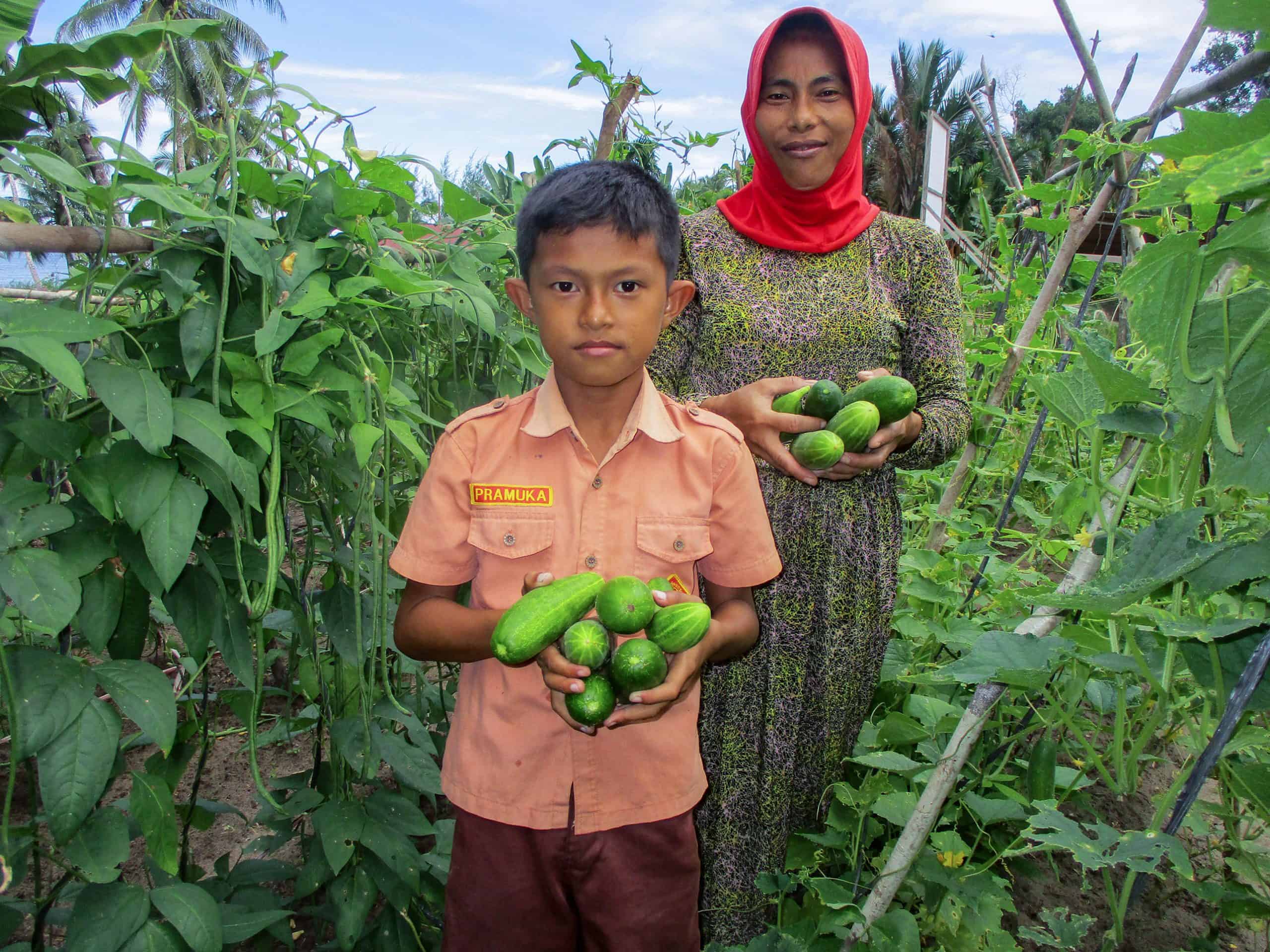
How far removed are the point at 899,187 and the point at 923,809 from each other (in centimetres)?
3094

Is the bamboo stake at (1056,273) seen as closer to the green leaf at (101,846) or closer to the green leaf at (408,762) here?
the green leaf at (408,762)

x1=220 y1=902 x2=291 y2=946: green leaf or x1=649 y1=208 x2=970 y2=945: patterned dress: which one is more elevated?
x1=649 y1=208 x2=970 y2=945: patterned dress

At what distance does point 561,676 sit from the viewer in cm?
133

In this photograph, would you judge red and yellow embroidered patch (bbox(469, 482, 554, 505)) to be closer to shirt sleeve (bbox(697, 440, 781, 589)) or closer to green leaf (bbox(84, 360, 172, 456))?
shirt sleeve (bbox(697, 440, 781, 589))

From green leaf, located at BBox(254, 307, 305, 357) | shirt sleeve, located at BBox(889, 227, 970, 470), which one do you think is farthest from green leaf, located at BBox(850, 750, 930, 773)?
green leaf, located at BBox(254, 307, 305, 357)

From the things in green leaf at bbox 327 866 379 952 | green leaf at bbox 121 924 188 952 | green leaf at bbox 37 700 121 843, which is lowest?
green leaf at bbox 327 866 379 952

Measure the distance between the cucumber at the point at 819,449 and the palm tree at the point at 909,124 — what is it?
27.2m

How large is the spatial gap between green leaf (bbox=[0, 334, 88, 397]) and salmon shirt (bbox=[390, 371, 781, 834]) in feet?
1.92

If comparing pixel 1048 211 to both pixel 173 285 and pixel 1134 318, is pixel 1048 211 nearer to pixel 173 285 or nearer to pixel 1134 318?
pixel 1134 318

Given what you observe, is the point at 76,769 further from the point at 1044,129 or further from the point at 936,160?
the point at 1044,129

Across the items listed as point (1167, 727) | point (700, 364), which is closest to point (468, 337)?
point (700, 364)

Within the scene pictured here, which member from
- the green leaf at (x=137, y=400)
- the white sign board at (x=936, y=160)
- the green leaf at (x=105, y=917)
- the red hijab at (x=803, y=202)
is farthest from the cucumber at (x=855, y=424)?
the white sign board at (x=936, y=160)

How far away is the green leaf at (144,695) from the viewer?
130 cm

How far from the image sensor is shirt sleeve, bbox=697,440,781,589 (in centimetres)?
165
